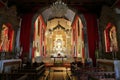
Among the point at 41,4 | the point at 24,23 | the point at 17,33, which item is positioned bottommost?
the point at 17,33

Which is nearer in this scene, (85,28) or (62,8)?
(62,8)

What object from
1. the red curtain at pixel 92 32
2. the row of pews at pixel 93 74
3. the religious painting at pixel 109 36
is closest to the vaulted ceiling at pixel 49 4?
the red curtain at pixel 92 32

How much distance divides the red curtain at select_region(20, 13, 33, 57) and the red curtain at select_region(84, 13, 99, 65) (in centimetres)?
488

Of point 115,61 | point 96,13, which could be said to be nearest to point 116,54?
point 115,61

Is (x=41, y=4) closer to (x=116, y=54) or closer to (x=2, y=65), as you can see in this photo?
(x=2, y=65)

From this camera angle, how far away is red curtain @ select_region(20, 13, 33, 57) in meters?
10.7

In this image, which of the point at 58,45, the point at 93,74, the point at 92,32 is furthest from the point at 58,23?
the point at 93,74

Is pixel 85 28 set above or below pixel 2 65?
above

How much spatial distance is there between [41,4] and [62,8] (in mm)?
3534

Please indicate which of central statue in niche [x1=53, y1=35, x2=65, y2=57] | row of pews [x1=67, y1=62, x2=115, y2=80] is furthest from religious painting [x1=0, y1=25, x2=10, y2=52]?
central statue in niche [x1=53, y1=35, x2=65, y2=57]

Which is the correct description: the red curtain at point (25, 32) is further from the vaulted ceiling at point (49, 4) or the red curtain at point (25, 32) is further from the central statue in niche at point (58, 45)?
the central statue in niche at point (58, 45)

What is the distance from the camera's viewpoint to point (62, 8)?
8.22m

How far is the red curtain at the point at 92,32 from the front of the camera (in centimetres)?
1073

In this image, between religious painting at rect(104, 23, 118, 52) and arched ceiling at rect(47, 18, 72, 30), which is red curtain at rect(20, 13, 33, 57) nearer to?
religious painting at rect(104, 23, 118, 52)
